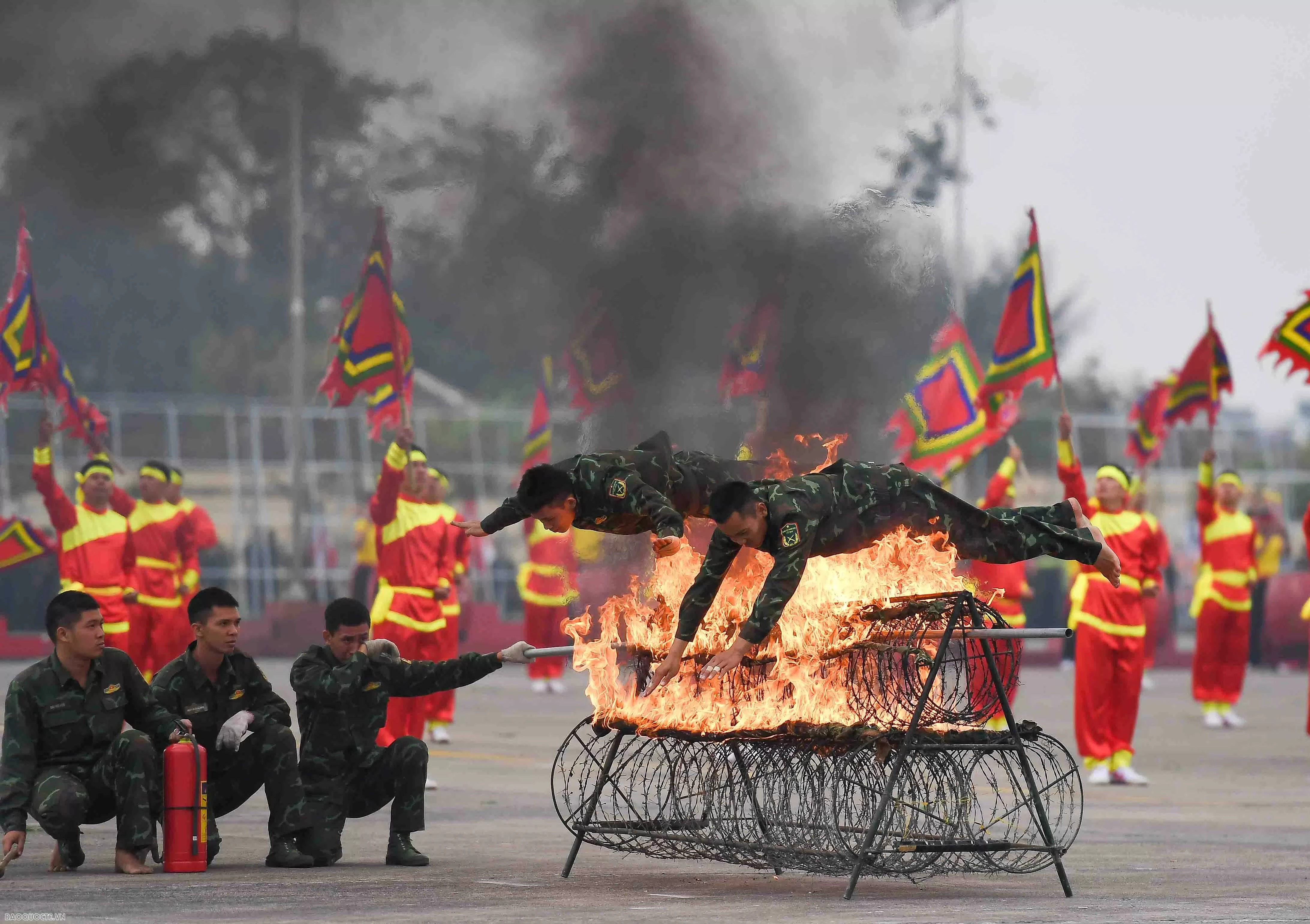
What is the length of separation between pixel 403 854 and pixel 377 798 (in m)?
0.34

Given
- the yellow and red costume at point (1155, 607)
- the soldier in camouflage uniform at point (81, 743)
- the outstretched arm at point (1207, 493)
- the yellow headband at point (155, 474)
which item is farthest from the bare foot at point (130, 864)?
the outstretched arm at point (1207, 493)

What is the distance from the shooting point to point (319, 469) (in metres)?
33.8

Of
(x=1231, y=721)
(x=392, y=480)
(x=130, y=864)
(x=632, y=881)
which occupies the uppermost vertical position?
(x=392, y=480)

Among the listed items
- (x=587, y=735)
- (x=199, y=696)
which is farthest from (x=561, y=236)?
(x=199, y=696)

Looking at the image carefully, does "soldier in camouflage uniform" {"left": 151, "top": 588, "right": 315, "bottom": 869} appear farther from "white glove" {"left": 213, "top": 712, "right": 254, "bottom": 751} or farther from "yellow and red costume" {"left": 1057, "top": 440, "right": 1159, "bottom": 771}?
"yellow and red costume" {"left": 1057, "top": 440, "right": 1159, "bottom": 771}

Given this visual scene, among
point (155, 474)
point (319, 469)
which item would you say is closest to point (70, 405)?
point (155, 474)

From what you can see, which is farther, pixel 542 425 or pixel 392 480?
pixel 542 425

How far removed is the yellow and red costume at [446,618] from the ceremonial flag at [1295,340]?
5.97 meters

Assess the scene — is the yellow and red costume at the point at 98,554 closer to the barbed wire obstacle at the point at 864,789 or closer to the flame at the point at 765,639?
the barbed wire obstacle at the point at 864,789

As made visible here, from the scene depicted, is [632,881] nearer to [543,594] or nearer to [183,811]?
[183,811]

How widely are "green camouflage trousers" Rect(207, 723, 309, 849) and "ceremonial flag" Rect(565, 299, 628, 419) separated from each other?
37.2 ft

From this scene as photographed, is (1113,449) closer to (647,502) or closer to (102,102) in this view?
(102,102)

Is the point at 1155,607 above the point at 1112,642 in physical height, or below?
below

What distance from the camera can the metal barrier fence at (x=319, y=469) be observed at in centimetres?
3119
